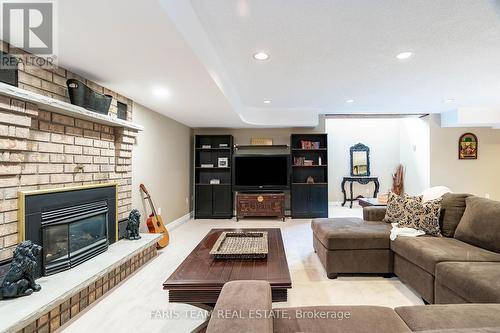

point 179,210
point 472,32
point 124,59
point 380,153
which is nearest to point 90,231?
point 124,59

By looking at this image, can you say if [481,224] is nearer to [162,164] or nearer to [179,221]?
[162,164]

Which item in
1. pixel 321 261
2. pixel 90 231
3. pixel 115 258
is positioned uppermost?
pixel 90 231

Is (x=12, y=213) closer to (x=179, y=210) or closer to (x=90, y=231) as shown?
(x=90, y=231)

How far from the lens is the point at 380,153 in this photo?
25.4 ft

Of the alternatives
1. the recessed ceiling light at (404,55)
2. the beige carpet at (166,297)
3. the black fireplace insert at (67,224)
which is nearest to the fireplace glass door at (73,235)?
the black fireplace insert at (67,224)

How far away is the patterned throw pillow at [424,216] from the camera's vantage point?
2.68m

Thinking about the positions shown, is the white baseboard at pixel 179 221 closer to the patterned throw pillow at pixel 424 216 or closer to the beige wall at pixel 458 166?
the patterned throw pillow at pixel 424 216

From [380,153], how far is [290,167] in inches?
136

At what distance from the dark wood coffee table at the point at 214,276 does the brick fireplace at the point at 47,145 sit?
1284mm

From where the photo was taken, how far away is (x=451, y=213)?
105 inches

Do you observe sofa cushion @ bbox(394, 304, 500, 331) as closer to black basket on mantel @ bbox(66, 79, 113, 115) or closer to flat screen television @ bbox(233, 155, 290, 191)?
black basket on mantel @ bbox(66, 79, 113, 115)

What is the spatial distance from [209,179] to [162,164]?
5.95 ft

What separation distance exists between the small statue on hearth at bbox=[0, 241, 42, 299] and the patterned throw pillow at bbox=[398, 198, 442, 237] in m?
3.29

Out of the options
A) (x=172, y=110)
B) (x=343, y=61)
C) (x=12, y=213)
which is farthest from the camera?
(x=172, y=110)
